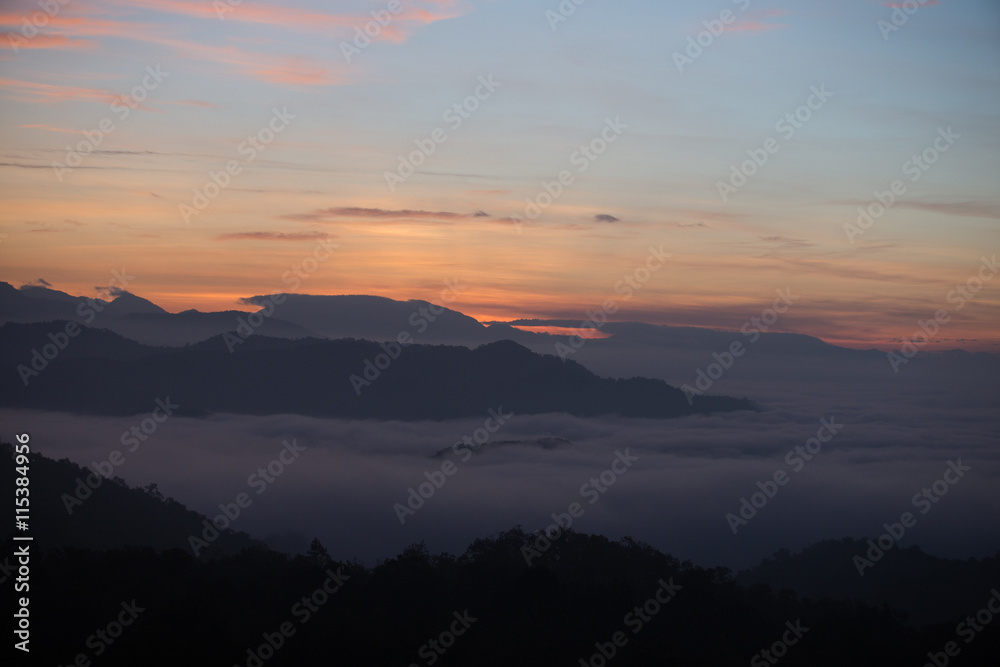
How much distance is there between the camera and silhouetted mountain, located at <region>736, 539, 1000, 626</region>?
188ft

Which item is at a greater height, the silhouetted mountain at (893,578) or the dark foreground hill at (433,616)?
the dark foreground hill at (433,616)

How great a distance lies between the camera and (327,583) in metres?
34.5

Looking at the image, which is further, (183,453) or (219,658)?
(183,453)

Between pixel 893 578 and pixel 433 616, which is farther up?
pixel 433 616

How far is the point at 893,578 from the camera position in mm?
63969

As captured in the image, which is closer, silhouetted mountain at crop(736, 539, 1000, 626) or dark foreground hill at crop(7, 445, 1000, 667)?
dark foreground hill at crop(7, 445, 1000, 667)

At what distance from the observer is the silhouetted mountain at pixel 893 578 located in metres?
57.2

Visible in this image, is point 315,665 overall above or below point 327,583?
above

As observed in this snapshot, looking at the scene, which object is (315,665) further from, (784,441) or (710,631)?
(784,441)

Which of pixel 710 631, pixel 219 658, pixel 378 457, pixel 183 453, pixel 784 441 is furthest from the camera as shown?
pixel 784 441

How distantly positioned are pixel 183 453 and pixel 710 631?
126955mm

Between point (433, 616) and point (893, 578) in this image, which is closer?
point (433, 616)

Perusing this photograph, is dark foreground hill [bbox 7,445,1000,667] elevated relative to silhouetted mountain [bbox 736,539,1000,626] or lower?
elevated

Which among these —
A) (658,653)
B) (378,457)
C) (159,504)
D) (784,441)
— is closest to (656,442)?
(784,441)
